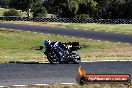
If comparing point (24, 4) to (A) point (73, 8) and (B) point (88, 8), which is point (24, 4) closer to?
(B) point (88, 8)

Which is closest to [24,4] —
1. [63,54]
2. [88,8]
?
[88,8]

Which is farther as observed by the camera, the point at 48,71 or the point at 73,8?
the point at 73,8

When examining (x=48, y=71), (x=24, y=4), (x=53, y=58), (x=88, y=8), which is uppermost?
(x=48, y=71)

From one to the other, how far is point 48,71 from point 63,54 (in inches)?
117

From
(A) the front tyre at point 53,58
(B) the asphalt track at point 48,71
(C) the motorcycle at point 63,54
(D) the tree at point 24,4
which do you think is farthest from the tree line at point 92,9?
(B) the asphalt track at point 48,71

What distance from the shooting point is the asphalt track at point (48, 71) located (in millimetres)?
13148

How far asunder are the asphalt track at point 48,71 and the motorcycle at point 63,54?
0.48 meters

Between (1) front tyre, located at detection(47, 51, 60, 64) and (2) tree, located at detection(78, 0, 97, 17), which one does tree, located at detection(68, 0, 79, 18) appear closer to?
(2) tree, located at detection(78, 0, 97, 17)

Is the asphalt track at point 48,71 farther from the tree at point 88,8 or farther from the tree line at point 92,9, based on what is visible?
the tree at point 88,8

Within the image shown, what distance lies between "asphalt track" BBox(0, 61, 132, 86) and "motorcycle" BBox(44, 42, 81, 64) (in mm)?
476

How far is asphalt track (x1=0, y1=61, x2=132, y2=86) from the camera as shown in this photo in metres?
13.1

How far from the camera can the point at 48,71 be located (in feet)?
49.5

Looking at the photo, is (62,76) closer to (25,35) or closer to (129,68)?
(129,68)

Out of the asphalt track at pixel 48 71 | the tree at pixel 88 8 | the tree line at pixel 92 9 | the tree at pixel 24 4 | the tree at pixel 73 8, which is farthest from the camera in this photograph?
the tree at pixel 24 4
